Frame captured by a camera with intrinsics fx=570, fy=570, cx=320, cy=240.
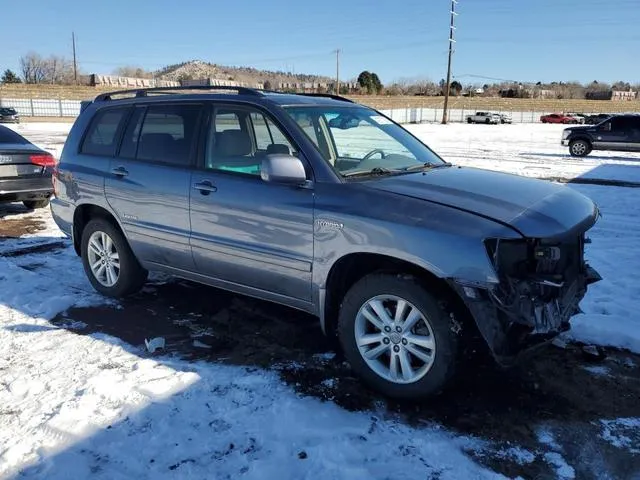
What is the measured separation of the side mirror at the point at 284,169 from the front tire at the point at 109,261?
2.13 metres

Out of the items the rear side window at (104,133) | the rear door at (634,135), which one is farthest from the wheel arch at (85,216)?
the rear door at (634,135)

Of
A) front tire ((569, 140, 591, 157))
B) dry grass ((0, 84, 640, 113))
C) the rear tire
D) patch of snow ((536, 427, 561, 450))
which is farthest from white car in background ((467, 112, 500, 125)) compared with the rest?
patch of snow ((536, 427, 561, 450))

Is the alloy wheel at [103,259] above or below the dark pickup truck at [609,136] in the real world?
below

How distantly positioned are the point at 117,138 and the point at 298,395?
301 cm

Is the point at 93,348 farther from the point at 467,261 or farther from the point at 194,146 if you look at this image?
the point at 467,261

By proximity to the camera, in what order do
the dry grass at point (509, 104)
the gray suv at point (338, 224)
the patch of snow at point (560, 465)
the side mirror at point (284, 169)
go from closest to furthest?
1. the patch of snow at point (560, 465)
2. the gray suv at point (338, 224)
3. the side mirror at point (284, 169)
4. the dry grass at point (509, 104)

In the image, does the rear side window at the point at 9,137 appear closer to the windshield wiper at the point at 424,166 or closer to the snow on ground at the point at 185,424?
the snow on ground at the point at 185,424

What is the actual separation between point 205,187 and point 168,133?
792mm

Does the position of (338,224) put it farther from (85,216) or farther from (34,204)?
(34,204)

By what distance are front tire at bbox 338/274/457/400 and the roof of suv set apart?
1688mm

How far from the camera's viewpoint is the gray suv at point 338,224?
10.8 feet

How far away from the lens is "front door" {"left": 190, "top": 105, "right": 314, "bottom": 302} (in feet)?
12.8

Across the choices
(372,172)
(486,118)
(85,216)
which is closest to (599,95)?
(486,118)

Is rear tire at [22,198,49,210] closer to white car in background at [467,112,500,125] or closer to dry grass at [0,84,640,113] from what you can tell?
dry grass at [0,84,640,113]
